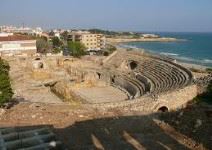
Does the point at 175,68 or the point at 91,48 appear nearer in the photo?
the point at 175,68

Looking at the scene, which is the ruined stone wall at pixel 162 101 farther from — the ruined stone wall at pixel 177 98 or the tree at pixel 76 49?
the tree at pixel 76 49

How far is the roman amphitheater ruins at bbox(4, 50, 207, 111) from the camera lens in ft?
105

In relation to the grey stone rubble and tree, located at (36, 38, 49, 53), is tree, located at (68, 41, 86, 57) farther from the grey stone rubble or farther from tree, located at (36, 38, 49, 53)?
the grey stone rubble

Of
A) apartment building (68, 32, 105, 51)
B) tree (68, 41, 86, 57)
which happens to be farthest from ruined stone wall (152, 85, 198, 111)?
apartment building (68, 32, 105, 51)

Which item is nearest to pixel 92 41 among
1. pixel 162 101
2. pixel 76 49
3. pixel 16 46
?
pixel 76 49

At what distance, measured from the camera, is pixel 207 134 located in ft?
50.9

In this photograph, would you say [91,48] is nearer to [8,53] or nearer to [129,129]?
[8,53]

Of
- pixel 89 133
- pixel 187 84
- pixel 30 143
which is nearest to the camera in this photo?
pixel 30 143

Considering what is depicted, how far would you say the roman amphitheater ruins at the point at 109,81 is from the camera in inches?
1265

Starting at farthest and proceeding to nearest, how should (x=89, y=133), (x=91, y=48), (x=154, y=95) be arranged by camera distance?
(x=91, y=48)
(x=154, y=95)
(x=89, y=133)

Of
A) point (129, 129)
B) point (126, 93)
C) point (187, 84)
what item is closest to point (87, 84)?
point (126, 93)

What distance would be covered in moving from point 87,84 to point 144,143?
30438mm

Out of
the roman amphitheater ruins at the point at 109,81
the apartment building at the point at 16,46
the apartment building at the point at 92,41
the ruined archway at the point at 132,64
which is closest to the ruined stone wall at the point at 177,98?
the roman amphitheater ruins at the point at 109,81

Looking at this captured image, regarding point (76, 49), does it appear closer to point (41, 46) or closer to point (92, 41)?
point (41, 46)
